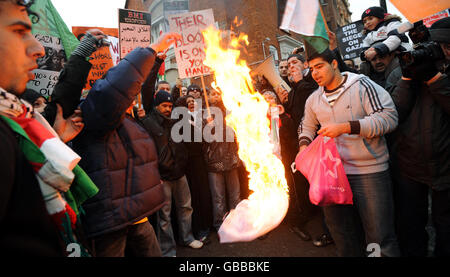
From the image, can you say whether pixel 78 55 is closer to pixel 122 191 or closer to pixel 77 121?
pixel 77 121

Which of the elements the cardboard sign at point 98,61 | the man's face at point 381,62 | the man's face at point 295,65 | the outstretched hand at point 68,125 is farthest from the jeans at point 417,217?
the cardboard sign at point 98,61

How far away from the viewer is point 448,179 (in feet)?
7.97

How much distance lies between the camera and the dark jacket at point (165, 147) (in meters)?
3.91

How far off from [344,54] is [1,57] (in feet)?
40.1

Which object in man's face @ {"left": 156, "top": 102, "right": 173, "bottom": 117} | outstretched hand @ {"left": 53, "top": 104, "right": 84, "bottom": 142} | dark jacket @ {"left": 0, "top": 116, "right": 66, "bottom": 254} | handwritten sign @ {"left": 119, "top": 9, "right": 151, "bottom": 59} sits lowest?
dark jacket @ {"left": 0, "top": 116, "right": 66, "bottom": 254}

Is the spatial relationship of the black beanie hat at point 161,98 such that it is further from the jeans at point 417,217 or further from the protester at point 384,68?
the jeans at point 417,217

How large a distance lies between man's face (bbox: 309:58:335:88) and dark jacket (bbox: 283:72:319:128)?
1394 millimetres

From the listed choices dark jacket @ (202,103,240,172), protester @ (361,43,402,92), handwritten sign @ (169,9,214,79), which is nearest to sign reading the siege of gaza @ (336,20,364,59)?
protester @ (361,43,402,92)

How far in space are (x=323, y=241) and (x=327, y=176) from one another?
6.62 feet

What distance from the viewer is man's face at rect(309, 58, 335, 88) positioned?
9.16ft

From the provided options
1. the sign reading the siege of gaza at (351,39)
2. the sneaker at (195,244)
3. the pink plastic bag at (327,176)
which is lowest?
the sneaker at (195,244)

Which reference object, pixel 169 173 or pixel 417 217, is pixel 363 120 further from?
pixel 169 173

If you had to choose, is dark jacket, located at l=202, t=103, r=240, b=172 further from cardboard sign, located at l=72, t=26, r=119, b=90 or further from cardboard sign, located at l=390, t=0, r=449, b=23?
cardboard sign, located at l=390, t=0, r=449, b=23
